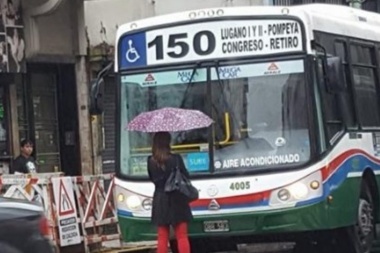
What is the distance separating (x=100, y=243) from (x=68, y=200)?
1.09 metres

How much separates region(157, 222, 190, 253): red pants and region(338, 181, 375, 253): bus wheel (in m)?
2.10

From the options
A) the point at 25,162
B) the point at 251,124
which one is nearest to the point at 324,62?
the point at 251,124

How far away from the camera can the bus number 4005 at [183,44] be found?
43.1 ft

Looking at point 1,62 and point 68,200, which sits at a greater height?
point 1,62

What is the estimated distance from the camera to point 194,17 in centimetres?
1327

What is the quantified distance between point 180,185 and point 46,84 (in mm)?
9366

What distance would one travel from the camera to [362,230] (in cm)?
1372

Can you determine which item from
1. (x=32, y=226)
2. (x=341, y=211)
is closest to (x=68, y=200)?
(x=341, y=211)

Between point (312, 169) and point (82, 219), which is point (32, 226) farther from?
point (82, 219)

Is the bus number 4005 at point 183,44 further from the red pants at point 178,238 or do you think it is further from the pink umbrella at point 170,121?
the red pants at point 178,238

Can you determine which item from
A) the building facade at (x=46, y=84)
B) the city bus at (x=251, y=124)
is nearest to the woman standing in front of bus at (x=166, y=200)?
the city bus at (x=251, y=124)

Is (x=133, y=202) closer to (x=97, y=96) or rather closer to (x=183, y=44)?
(x=97, y=96)

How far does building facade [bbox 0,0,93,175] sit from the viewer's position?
19656 mm

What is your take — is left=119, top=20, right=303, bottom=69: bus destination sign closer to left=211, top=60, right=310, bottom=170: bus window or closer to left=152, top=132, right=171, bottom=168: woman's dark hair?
left=211, top=60, right=310, bottom=170: bus window
